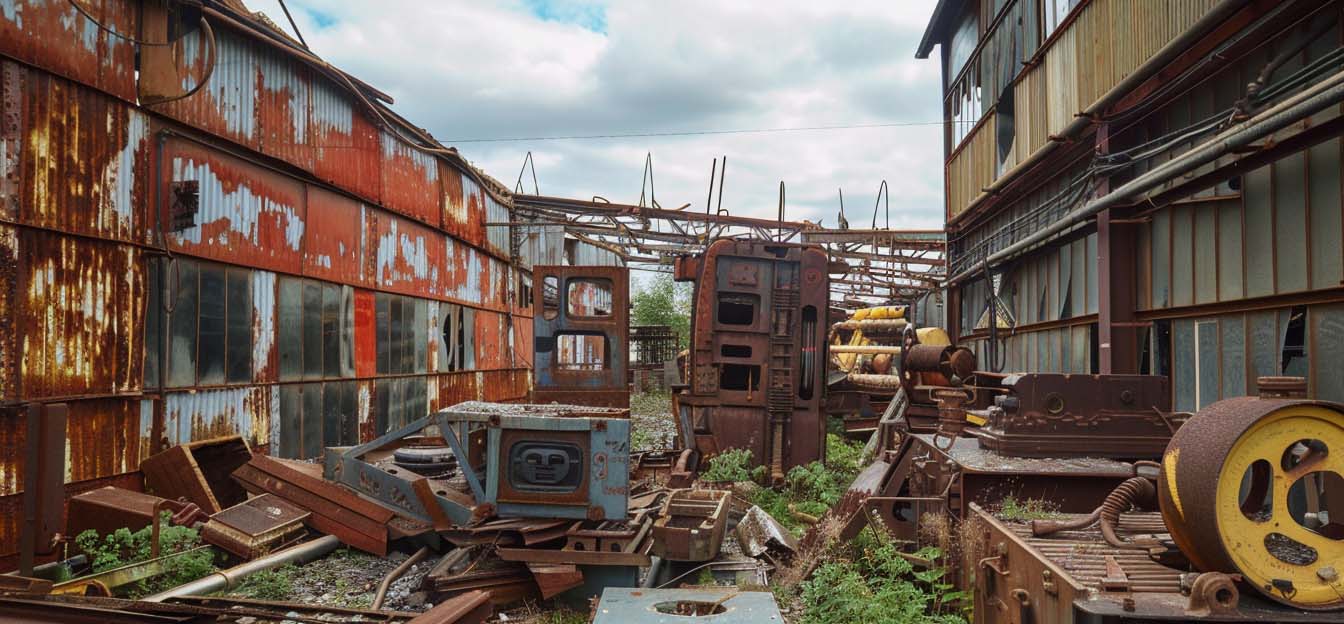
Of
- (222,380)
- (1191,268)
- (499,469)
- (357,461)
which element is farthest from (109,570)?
(1191,268)

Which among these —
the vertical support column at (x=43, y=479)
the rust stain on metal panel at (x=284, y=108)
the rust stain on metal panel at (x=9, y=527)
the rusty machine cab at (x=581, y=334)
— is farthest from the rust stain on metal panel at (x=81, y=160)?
the rusty machine cab at (x=581, y=334)

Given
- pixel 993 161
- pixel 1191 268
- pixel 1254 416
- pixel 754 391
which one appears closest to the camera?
pixel 1254 416

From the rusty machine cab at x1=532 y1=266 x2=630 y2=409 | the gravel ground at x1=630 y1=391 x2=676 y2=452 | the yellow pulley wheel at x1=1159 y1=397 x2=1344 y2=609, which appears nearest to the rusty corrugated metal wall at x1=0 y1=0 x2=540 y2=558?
the rusty machine cab at x1=532 y1=266 x2=630 y2=409

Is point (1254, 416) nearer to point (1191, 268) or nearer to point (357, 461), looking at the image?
point (1191, 268)

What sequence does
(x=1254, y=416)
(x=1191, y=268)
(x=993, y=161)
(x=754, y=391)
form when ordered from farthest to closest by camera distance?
(x=993, y=161)
(x=754, y=391)
(x=1191, y=268)
(x=1254, y=416)

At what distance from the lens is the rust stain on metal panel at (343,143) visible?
40.7 feet

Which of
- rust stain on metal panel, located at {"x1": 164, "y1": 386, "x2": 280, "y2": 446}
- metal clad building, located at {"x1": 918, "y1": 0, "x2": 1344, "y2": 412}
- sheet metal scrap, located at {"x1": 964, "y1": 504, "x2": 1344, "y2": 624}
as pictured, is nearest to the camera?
sheet metal scrap, located at {"x1": 964, "y1": 504, "x2": 1344, "y2": 624}

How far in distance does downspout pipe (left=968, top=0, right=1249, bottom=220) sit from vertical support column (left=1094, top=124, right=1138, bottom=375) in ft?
1.58

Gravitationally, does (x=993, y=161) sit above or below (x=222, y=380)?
above

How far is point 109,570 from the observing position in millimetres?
6574

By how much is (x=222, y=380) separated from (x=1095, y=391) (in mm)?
9618

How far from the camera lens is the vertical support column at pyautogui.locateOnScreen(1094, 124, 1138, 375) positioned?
893 centimetres

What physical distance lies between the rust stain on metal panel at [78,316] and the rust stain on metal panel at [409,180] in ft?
21.3

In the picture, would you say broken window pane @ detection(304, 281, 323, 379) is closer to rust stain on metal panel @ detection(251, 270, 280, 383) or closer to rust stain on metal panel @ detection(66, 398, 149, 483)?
rust stain on metal panel @ detection(251, 270, 280, 383)
